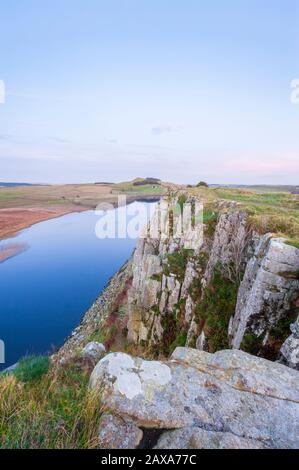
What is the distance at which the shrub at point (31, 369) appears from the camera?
592 cm

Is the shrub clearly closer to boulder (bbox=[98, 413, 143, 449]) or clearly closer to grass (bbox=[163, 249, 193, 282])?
boulder (bbox=[98, 413, 143, 449])

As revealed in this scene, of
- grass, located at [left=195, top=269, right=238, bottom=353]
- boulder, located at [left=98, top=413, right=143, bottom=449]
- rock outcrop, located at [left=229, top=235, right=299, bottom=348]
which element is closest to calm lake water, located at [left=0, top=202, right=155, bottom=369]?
grass, located at [left=195, top=269, right=238, bottom=353]

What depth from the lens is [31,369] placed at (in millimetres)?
6215

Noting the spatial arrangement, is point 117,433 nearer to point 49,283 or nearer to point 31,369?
point 31,369

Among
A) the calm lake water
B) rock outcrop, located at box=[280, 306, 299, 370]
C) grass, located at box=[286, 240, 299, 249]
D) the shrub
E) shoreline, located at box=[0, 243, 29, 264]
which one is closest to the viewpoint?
the shrub

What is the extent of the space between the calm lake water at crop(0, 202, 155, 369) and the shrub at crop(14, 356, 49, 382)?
30165mm

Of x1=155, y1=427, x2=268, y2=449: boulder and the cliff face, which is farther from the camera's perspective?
the cliff face

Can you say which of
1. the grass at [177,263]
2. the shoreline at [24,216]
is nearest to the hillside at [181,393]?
the grass at [177,263]

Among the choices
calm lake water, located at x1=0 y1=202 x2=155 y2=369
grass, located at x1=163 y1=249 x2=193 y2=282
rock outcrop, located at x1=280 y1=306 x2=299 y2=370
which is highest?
rock outcrop, located at x1=280 y1=306 x2=299 y2=370

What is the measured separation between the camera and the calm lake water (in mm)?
49091

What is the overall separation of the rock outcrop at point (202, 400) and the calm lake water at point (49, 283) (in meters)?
32.1

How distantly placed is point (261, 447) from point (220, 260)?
1762 cm

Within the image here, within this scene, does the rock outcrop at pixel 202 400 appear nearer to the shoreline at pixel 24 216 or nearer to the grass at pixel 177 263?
the grass at pixel 177 263

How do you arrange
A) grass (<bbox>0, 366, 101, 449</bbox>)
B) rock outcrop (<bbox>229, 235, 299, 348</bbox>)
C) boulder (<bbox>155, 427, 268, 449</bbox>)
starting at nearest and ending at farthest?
grass (<bbox>0, 366, 101, 449</bbox>) < boulder (<bbox>155, 427, 268, 449</bbox>) < rock outcrop (<bbox>229, 235, 299, 348</bbox>)
